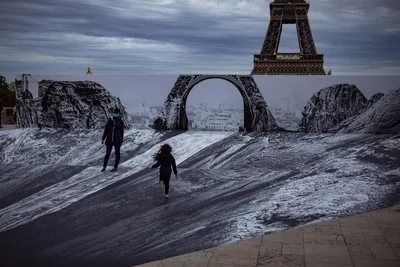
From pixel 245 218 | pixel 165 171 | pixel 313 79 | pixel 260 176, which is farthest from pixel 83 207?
pixel 313 79

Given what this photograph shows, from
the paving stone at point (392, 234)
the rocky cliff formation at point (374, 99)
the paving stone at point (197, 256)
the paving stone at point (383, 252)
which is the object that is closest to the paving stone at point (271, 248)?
the paving stone at point (197, 256)

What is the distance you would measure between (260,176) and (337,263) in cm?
506

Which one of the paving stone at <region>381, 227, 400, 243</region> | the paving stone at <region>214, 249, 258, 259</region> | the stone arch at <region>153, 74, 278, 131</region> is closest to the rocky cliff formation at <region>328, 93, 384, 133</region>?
the stone arch at <region>153, 74, 278, 131</region>

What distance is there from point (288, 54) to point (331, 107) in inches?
716

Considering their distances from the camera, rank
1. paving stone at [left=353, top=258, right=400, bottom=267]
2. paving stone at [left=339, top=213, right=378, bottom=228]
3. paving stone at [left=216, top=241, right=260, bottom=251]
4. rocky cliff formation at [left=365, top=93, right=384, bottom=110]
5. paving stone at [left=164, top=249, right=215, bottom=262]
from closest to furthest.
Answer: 1. paving stone at [left=353, top=258, right=400, bottom=267]
2. paving stone at [left=164, top=249, right=215, bottom=262]
3. paving stone at [left=216, top=241, right=260, bottom=251]
4. paving stone at [left=339, top=213, right=378, bottom=228]
5. rocky cliff formation at [left=365, top=93, right=384, bottom=110]

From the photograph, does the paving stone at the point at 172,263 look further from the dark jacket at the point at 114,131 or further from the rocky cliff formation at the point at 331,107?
the rocky cliff formation at the point at 331,107

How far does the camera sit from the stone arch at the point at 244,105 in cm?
1564

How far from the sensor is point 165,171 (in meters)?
8.39

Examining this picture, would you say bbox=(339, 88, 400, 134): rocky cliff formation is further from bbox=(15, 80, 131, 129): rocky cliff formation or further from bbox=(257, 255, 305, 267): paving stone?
bbox=(257, 255, 305, 267): paving stone

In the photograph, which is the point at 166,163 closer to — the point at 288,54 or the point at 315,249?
the point at 315,249

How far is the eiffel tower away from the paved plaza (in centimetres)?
2563

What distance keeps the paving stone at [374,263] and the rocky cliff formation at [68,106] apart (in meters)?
12.3

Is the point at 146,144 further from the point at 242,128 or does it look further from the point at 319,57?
the point at 319,57

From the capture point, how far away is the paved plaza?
5344 millimetres
